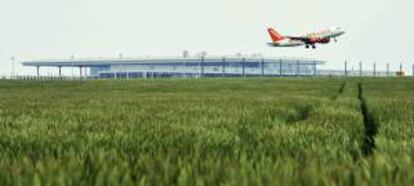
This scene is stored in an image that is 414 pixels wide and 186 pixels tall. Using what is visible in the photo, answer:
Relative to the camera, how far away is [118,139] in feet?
23.7

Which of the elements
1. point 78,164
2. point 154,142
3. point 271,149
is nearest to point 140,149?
point 154,142

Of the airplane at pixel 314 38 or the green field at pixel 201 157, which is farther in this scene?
the airplane at pixel 314 38

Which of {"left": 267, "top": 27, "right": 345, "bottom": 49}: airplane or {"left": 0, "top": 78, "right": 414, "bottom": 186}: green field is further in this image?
{"left": 267, "top": 27, "right": 345, "bottom": 49}: airplane

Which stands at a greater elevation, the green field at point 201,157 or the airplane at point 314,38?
the airplane at point 314,38

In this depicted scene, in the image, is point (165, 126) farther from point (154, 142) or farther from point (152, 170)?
point (152, 170)

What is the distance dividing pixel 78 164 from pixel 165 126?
186 inches

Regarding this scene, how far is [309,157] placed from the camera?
17.3 ft

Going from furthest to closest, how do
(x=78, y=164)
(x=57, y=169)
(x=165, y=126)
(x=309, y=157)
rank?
(x=165, y=126) < (x=309, y=157) < (x=78, y=164) < (x=57, y=169)

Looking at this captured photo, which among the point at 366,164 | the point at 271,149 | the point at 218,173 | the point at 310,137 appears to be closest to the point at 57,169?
the point at 218,173

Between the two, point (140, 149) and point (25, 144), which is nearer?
point (140, 149)

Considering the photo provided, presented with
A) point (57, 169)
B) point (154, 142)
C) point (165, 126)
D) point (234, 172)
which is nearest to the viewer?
point (234, 172)

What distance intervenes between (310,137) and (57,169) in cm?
399

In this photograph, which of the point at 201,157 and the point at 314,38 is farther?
the point at 314,38

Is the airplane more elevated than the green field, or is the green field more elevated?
the airplane
